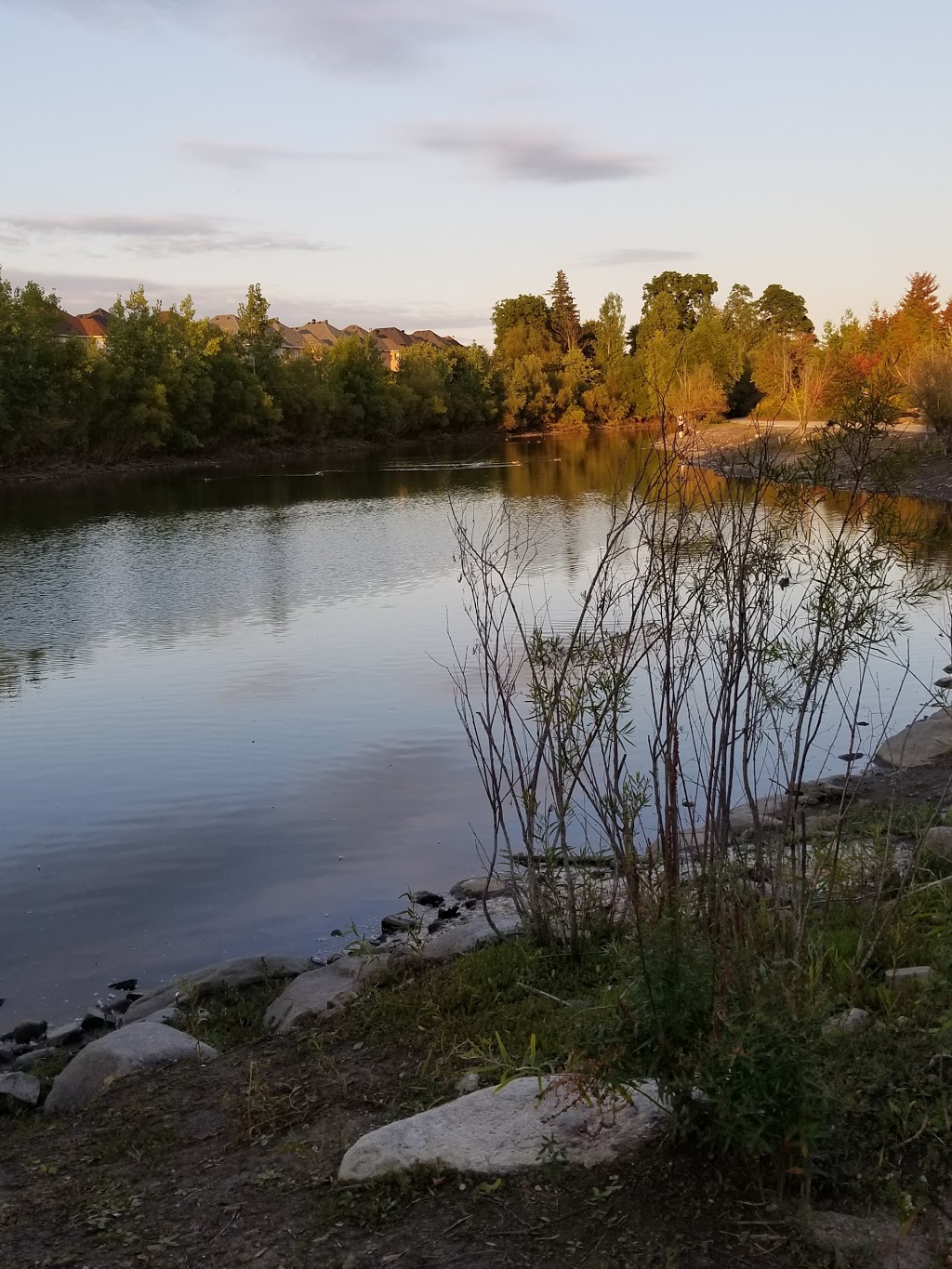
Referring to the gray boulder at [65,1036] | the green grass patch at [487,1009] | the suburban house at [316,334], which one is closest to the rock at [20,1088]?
the gray boulder at [65,1036]

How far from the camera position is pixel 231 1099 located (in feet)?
14.3

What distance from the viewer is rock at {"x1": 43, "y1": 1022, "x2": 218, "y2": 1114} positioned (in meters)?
4.98

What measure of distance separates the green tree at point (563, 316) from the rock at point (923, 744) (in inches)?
3710

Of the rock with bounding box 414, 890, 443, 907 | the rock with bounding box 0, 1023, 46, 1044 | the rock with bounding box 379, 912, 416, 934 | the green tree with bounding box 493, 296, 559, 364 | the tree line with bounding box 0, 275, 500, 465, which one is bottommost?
the rock with bounding box 0, 1023, 46, 1044

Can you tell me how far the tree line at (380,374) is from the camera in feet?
154

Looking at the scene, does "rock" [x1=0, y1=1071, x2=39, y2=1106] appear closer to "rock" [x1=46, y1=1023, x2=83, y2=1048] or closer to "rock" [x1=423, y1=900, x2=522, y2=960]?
"rock" [x1=46, y1=1023, x2=83, y2=1048]

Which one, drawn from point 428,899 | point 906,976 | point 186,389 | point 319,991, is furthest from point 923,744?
point 186,389

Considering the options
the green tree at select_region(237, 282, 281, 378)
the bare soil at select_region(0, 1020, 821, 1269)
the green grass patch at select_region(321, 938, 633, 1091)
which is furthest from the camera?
the green tree at select_region(237, 282, 281, 378)

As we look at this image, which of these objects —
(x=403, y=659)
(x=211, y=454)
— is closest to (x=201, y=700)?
(x=403, y=659)

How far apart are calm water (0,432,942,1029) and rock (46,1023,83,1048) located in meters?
0.49

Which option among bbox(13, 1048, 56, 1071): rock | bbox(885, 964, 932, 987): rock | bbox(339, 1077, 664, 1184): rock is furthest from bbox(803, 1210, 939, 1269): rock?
bbox(13, 1048, 56, 1071): rock

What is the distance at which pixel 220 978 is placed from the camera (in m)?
6.58

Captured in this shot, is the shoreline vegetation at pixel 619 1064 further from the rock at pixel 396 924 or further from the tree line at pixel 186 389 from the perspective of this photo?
the tree line at pixel 186 389

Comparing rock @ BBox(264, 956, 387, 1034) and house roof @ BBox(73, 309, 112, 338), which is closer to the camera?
rock @ BBox(264, 956, 387, 1034)
